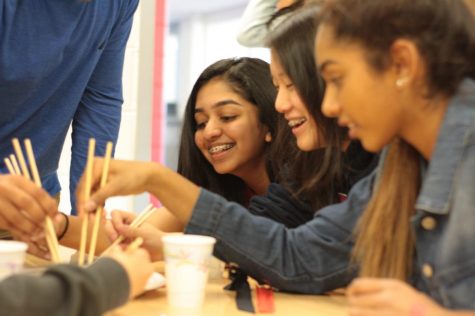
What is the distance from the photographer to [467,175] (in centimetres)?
79

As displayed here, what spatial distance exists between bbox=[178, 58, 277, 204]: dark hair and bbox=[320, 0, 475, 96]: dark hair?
0.93 metres

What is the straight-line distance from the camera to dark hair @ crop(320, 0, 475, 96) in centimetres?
84

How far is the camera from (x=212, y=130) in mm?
1759

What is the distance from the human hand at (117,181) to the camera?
105 cm

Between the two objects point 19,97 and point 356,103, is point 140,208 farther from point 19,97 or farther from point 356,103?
point 356,103

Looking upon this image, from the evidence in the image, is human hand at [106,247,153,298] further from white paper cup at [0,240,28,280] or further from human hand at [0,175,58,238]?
human hand at [0,175,58,238]

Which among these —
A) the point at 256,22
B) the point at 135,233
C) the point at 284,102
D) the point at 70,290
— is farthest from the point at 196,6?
the point at 70,290

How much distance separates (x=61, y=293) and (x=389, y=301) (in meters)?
0.39

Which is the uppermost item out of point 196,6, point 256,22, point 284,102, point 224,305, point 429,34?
point 196,6

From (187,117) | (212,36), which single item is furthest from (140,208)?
(212,36)

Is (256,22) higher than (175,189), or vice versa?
(256,22)

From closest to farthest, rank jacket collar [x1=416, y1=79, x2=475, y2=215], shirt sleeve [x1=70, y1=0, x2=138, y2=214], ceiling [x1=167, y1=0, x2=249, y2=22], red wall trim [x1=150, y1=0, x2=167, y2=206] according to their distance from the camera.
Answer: jacket collar [x1=416, y1=79, x2=475, y2=215]
shirt sleeve [x1=70, y1=0, x2=138, y2=214]
red wall trim [x1=150, y1=0, x2=167, y2=206]
ceiling [x1=167, y1=0, x2=249, y2=22]

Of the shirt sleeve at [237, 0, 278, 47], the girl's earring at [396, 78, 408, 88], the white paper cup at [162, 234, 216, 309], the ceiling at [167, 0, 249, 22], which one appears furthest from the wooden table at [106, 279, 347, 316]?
the ceiling at [167, 0, 249, 22]

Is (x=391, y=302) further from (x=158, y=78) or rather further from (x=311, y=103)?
(x=158, y=78)
